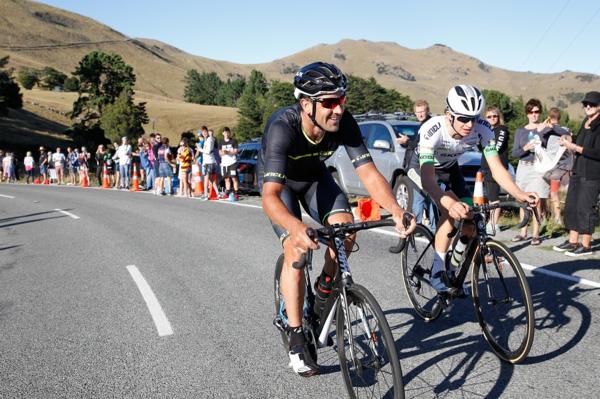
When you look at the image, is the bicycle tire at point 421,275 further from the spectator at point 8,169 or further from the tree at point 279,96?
the tree at point 279,96

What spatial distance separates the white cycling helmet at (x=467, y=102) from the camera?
4340 mm

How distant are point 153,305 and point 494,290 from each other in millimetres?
3372

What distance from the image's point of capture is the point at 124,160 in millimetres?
22250

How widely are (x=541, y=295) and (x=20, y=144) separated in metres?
74.1

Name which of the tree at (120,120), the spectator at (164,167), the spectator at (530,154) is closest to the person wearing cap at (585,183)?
the spectator at (530,154)

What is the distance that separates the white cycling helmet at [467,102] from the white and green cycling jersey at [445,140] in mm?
250

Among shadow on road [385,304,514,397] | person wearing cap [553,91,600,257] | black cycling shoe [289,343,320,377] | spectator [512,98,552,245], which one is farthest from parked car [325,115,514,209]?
black cycling shoe [289,343,320,377]

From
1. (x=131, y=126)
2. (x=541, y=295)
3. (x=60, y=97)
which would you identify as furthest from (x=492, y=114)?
(x=60, y=97)

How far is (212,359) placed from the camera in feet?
13.8

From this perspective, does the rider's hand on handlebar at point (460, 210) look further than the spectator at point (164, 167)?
No

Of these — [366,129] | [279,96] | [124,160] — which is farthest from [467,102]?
[279,96]

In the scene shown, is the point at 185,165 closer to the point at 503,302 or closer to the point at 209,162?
the point at 209,162

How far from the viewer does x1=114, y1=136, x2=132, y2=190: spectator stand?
71.7 ft

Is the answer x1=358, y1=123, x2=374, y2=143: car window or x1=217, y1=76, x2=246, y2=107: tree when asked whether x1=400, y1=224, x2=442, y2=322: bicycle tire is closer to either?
x1=358, y1=123, x2=374, y2=143: car window
